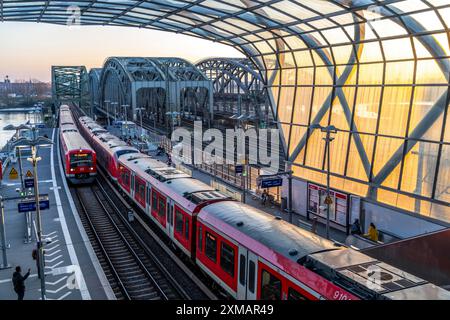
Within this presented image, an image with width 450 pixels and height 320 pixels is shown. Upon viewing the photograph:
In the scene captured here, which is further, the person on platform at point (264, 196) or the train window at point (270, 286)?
the person on platform at point (264, 196)

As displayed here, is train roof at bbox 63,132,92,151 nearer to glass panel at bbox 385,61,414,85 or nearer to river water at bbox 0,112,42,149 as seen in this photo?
glass panel at bbox 385,61,414,85

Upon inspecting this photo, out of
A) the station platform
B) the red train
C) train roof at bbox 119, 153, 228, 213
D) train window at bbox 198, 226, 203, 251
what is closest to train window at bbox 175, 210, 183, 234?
train roof at bbox 119, 153, 228, 213

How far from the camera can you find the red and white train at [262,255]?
903 centimetres

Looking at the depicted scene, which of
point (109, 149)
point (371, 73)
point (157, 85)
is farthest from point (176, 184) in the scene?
point (157, 85)

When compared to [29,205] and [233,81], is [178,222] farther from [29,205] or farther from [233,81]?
[233,81]

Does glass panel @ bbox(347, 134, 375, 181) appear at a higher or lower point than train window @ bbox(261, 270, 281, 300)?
higher

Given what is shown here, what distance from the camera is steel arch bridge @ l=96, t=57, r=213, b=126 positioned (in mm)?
83500

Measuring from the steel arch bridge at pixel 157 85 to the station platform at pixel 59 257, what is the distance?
5491cm

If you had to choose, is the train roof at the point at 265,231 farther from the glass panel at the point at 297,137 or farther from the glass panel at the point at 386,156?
the glass panel at the point at 297,137

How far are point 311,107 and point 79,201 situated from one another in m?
16.6

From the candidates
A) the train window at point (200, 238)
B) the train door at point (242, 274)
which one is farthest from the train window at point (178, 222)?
the train door at point (242, 274)

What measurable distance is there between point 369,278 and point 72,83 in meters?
184

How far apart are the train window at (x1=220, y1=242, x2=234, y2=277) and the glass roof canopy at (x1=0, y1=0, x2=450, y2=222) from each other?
1006cm
